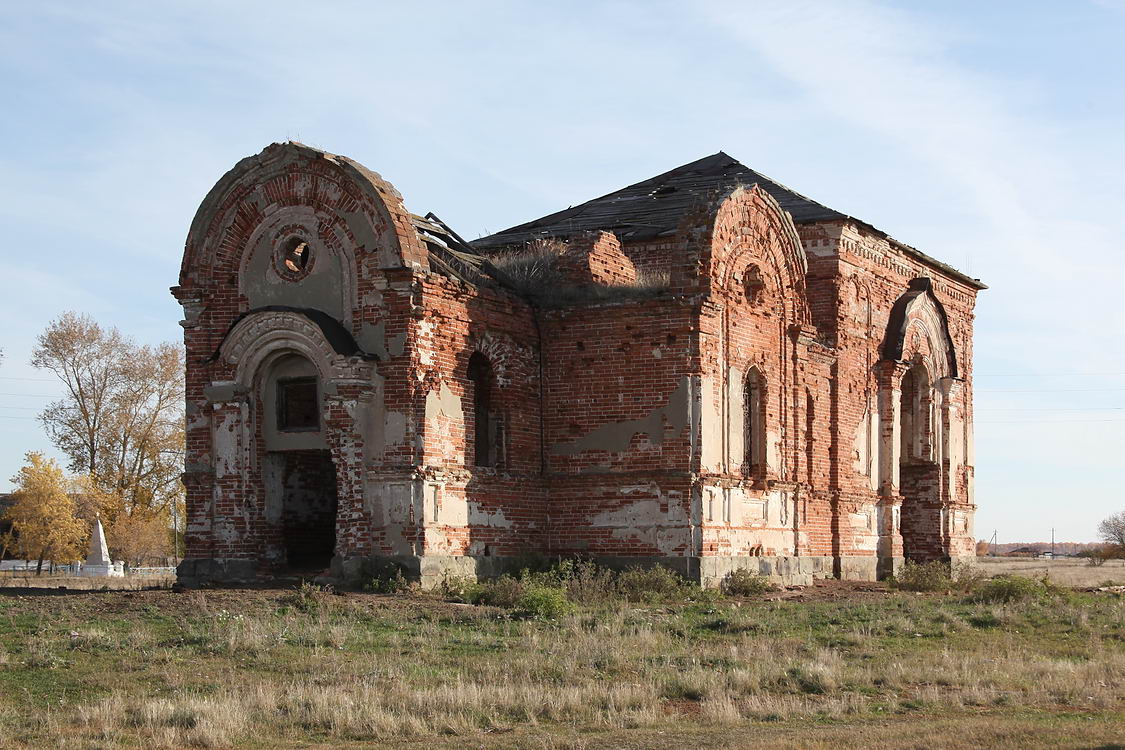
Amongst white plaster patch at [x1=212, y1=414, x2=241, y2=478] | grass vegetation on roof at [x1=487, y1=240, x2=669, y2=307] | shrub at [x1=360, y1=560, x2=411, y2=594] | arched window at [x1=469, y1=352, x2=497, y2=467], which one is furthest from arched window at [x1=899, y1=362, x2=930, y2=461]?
white plaster patch at [x1=212, y1=414, x2=241, y2=478]

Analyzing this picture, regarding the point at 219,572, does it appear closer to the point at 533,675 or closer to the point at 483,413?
the point at 483,413

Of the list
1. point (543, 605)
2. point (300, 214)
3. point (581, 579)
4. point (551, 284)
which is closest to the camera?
point (543, 605)

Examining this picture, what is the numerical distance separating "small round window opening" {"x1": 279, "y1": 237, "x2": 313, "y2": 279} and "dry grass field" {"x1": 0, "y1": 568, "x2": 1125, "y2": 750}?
15.5ft

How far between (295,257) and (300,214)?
0.76 m

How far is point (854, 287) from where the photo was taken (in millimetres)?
26844

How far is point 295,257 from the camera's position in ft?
68.8

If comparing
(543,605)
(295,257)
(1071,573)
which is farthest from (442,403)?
(1071,573)

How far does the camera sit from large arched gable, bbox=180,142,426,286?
64.6 ft

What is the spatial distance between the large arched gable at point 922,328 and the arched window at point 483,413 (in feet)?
32.7

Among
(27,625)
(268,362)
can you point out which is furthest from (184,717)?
(268,362)

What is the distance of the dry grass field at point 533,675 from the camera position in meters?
10.6

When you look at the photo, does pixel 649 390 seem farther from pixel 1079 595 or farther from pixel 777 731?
pixel 777 731

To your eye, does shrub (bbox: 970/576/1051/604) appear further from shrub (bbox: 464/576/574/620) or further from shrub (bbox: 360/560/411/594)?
shrub (bbox: 360/560/411/594)

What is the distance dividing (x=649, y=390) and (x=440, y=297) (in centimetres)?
347
